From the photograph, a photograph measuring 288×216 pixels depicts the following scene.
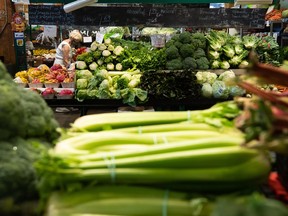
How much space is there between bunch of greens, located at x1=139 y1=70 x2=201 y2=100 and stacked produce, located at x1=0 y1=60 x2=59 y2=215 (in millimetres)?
3103

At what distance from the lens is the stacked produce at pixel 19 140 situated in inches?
55.3

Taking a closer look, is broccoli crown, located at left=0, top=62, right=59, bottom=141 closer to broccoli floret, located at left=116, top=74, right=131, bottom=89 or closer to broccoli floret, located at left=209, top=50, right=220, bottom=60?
broccoli floret, located at left=116, top=74, right=131, bottom=89

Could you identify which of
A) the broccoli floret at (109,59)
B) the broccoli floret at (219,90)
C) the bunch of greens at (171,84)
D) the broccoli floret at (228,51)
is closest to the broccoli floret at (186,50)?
the bunch of greens at (171,84)

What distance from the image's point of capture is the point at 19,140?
1.59m

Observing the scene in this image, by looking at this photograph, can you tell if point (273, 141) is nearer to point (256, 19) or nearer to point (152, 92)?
point (152, 92)

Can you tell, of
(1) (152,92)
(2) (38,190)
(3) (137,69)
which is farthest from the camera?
(3) (137,69)

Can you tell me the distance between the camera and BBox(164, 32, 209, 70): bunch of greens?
510 cm

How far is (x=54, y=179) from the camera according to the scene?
4.32 ft

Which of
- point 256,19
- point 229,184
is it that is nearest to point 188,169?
point 229,184

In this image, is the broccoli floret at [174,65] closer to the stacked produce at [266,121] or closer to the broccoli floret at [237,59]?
the broccoli floret at [237,59]

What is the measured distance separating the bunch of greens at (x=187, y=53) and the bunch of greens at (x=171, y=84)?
0.60 feet

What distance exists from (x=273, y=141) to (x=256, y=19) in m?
4.81

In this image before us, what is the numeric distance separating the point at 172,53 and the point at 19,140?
12.5ft

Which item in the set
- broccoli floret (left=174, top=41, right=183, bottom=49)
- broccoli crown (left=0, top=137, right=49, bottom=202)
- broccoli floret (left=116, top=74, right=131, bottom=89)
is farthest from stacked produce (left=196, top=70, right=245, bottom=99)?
broccoli crown (left=0, top=137, right=49, bottom=202)
